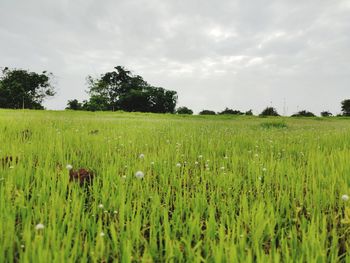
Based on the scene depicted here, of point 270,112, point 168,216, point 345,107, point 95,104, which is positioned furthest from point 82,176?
point 95,104

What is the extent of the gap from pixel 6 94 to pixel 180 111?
141 feet

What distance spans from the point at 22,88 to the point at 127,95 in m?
25.9

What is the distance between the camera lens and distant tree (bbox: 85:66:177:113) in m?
74.9

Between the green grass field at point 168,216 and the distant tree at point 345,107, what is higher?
the distant tree at point 345,107

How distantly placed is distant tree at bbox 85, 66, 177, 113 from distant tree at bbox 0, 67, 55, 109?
41.0ft

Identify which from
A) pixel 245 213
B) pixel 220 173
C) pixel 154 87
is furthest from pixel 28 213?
pixel 154 87

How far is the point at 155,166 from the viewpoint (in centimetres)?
392

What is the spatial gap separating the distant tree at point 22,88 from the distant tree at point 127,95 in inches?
492

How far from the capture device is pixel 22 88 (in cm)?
7344

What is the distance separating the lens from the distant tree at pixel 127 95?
246ft

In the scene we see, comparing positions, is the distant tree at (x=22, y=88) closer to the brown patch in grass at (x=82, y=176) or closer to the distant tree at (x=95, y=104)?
the distant tree at (x=95, y=104)

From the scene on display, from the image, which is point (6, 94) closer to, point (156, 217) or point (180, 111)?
point (180, 111)

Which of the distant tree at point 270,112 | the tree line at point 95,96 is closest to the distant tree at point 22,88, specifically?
the tree line at point 95,96

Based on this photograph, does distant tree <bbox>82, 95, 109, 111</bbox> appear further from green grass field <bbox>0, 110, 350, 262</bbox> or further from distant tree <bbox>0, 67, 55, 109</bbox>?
green grass field <bbox>0, 110, 350, 262</bbox>
